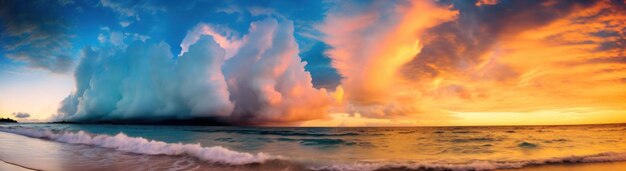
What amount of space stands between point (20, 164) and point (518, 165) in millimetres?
Result: 14601

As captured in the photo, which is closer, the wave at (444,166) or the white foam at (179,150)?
the wave at (444,166)

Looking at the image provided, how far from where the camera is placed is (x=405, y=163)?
11508 mm

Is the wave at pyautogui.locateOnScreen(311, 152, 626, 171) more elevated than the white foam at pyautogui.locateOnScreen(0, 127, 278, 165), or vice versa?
the white foam at pyautogui.locateOnScreen(0, 127, 278, 165)

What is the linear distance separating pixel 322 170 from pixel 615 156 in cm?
1150

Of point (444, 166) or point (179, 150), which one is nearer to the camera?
point (444, 166)

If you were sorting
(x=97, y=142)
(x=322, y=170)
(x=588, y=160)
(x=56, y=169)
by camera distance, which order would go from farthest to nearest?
(x=97, y=142), (x=588, y=160), (x=322, y=170), (x=56, y=169)

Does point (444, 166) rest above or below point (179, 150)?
below

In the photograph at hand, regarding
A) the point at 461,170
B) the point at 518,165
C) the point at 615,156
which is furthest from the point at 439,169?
the point at 615,156

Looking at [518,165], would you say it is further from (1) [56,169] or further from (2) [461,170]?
(1) [56,169]

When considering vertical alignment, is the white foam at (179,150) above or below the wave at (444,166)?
above

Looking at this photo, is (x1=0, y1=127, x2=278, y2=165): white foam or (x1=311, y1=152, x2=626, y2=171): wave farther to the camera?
(x1=0, y1=127, x2=278, y2=165): white foam

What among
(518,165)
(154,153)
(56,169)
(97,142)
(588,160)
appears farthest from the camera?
(97,142)

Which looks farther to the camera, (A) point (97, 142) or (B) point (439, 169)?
(A) point (97, 142)

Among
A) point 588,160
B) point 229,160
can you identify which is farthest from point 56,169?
point 588,160
